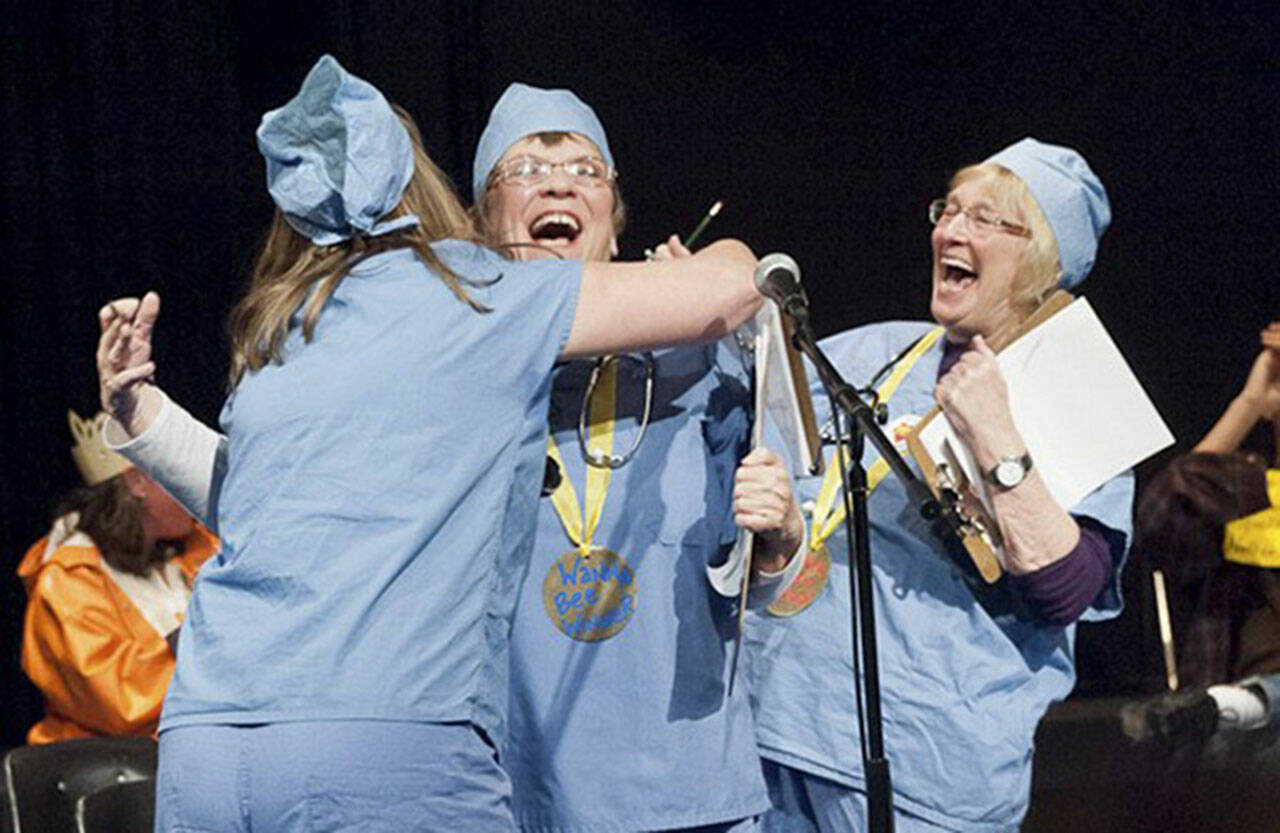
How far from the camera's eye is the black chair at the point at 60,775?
11.4 ft

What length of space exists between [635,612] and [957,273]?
2.66ft

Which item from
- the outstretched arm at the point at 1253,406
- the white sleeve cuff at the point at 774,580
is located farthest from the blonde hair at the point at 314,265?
the outstretched arm at the point at 1253,406

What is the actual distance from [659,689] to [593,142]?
0.78 meters

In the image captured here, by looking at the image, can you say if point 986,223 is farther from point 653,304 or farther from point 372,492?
point 372,492

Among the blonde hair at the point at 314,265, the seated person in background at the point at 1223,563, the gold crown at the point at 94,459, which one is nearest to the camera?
the blonde hair at the point at 314,265

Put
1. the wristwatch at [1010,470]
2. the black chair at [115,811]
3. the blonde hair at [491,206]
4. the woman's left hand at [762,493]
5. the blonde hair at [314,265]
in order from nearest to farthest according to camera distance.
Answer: the blonde hair at [314,265], the woman's left hand at [762,493], the wristwatch at [1010,470], the blonde hair at [491,206], the black chair at [115,811]

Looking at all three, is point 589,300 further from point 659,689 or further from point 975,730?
point 975,730

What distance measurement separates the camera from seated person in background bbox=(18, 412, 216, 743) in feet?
14.6

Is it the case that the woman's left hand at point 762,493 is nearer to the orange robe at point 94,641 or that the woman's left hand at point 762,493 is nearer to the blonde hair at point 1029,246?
the blonde hair at point 1029,246

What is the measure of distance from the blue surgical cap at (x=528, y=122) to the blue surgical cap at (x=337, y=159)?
1.53ft

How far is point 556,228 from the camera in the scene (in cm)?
271

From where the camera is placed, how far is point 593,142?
2.81 m

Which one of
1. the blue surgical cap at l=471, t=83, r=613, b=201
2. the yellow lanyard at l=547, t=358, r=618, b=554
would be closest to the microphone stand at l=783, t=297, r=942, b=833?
the yellow lanyard at l=547, t=358, r=618, b=554

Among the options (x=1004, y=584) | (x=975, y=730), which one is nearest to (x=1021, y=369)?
(x=1004, y=584)
